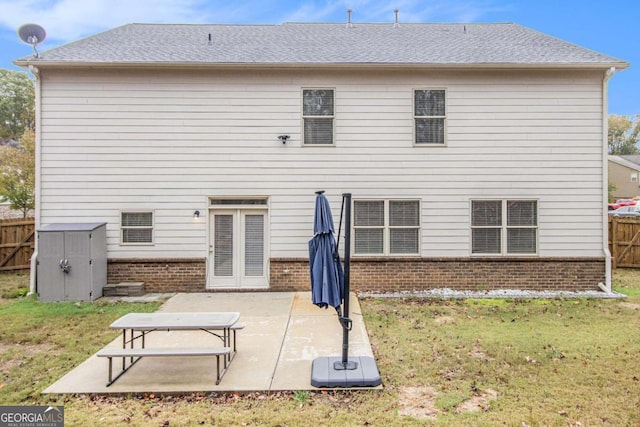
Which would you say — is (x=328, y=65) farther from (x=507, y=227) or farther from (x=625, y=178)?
(x=625, y=178)

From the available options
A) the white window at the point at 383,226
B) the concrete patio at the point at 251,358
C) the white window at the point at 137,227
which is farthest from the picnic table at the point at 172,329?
the white window at the point at 383,226

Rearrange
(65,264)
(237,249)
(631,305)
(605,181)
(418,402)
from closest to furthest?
(418,402)
(631,305)
(65,264)
(605,181)
(237,249)

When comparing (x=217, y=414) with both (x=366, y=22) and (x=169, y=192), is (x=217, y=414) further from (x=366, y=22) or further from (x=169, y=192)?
(x=366, y=22)

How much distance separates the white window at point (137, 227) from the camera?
8719 millimetres

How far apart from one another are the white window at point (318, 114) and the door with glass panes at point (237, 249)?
2.23 m

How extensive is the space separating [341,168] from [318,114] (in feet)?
4.76

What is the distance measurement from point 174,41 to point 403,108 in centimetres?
652

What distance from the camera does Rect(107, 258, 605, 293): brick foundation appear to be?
877cm

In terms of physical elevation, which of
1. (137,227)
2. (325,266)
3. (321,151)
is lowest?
(325,266)

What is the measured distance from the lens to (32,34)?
880 centimetres

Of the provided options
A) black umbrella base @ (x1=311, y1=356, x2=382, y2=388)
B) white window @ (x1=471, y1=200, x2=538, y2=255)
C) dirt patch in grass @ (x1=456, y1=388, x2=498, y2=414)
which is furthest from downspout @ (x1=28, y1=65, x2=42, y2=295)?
white window @ (x1=471, y1=200, x2=538, y2=255)

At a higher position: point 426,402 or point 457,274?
point 457,274

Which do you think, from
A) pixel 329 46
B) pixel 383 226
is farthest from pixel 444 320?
pixel 329 46

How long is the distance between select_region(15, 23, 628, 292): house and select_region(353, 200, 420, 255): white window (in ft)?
0.11
